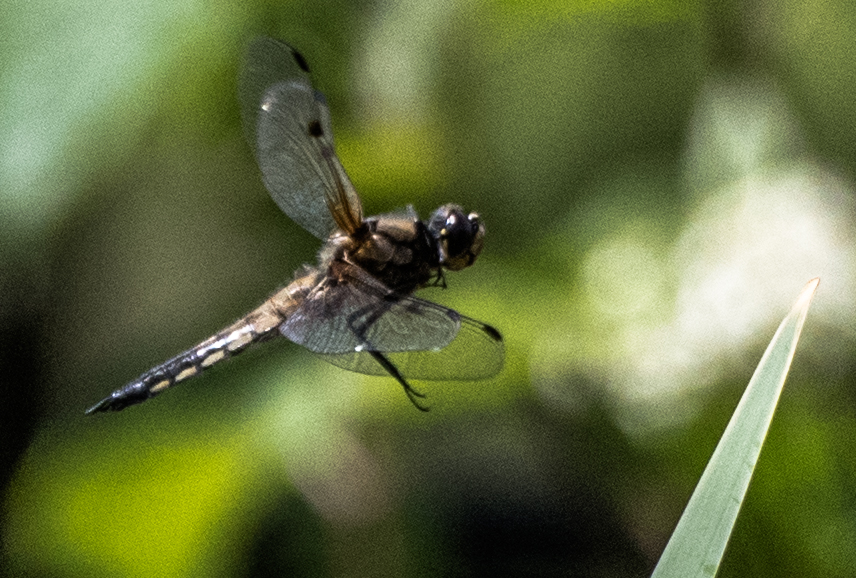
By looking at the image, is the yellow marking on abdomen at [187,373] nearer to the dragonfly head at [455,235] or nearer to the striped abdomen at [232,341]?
the striped abdomen at [232,341]

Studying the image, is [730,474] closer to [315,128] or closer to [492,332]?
[492,332]

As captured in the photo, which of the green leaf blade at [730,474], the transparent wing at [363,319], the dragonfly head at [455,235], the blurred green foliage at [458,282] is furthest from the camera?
the blurred green foliage at [458,282]

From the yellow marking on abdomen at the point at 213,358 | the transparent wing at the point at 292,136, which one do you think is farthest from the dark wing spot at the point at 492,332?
the yellow marking on abdomen at the point at 213,358

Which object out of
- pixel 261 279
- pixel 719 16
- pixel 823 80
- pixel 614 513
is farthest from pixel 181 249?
pixel 823 80

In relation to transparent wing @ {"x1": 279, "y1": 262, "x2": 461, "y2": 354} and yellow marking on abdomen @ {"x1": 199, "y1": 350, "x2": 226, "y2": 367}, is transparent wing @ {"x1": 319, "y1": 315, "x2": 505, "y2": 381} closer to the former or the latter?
transparent wing @ {"x1": 279, "y1": 262, "x2": 461, "y2": 354}

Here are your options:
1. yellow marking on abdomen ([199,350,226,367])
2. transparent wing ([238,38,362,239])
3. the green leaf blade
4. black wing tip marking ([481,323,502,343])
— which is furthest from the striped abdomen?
the green leaf blade

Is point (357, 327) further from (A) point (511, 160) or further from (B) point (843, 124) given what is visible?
(B) point (843, 124)

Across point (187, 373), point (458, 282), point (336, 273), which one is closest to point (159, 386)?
point (187, 373)
